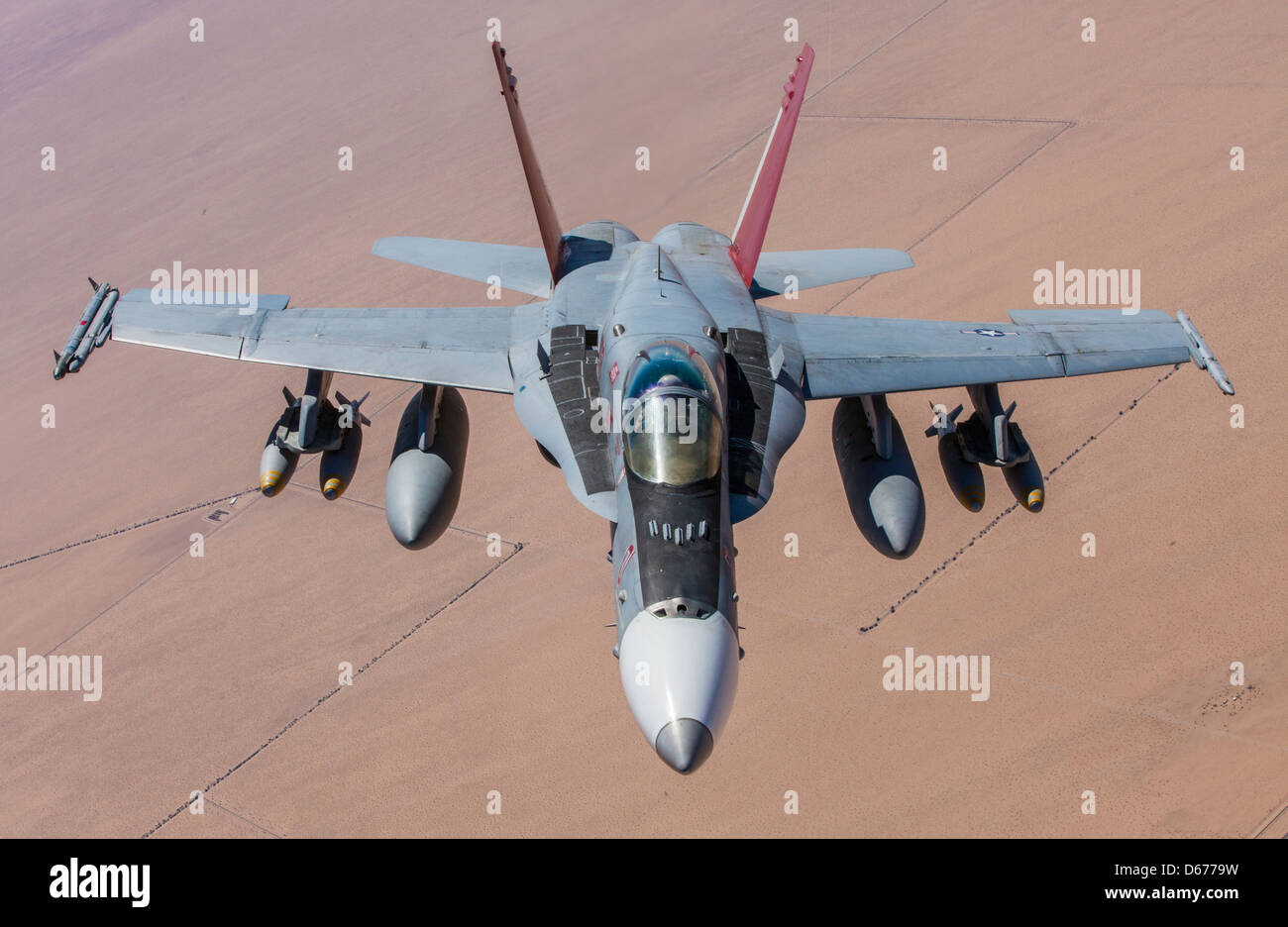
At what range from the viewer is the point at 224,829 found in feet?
45.6

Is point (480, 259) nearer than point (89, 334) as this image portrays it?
No

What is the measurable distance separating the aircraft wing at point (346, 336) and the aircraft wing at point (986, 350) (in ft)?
15.0

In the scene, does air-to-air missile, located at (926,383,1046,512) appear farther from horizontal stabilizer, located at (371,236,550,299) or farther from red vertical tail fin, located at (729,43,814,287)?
horizontal stabilizer, located at (371,236,550,299)

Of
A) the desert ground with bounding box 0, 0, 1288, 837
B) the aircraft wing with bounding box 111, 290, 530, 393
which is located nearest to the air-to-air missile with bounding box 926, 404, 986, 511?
the desert ground with bounding box 0, 0, 1288, 837

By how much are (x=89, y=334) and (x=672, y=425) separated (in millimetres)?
9657

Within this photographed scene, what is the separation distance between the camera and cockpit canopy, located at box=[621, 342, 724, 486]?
10273 millimetres

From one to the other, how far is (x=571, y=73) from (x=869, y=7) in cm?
1229

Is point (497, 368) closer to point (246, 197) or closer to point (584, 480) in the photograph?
point (584, 480)

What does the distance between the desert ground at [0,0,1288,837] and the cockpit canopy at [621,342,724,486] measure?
17.5ft

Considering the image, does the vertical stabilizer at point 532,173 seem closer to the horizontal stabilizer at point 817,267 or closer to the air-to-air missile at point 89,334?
the horizontal stabilizer at point 817,267

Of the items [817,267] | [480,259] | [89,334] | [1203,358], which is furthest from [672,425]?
[89,334]

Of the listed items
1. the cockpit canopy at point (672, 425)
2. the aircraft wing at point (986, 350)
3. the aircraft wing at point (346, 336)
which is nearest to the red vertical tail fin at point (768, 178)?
the aircraft wing at point (986, 350)

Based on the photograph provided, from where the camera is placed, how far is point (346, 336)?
1498 centimetres

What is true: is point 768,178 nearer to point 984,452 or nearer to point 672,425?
point 984,452
